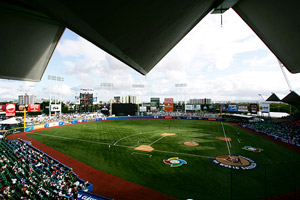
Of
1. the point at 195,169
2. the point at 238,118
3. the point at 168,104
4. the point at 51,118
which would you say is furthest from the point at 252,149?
the point at 51,118

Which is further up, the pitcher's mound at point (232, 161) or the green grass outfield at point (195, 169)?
the pitcher's mound at point (232, 161)

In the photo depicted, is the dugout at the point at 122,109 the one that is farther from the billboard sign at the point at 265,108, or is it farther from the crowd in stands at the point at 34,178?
the crowd in stands at the point at 34,178

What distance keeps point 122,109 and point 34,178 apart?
5684cm

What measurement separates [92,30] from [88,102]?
65161 mm

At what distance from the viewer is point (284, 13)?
443 inches

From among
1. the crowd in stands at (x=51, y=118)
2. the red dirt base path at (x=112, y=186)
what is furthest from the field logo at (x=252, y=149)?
the crowd in stands at (x=51, y=118)

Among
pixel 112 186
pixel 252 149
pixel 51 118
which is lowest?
pixel 112 186

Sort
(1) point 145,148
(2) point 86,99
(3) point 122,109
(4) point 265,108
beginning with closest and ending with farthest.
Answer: (1) point 145,148, (4) point 265,108, (2) point 86,99, (3) point 122,109

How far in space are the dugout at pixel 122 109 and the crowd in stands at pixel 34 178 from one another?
51.4m

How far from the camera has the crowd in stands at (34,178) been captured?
10.9 m

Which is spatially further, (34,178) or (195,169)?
(195,169)

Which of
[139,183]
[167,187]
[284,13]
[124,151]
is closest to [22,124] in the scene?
[124,151]

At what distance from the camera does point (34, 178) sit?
1284 centimetres

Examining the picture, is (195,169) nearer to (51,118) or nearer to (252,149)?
(252,149)
